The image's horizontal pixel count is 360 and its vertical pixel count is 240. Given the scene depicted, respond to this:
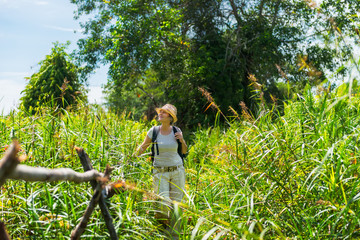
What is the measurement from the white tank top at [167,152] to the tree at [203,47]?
10062 mm

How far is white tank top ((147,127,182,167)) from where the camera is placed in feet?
16.3

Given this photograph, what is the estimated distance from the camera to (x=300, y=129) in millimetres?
4012

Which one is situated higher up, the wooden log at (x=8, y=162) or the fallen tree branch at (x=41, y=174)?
the wooden log at (x=8, y=162)

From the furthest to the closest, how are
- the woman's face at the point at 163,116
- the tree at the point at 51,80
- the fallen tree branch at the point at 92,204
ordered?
the tree at the point at 51,80 → the woman's face at the point at 163,116 → the fallen tree branch at the point at 92,204

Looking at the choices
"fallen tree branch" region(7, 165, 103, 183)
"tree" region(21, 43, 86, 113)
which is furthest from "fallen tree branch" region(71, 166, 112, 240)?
"tree" region(21, 43, 86, 113)

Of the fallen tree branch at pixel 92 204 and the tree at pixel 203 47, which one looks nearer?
the fallen tree branch at pixel 92 204

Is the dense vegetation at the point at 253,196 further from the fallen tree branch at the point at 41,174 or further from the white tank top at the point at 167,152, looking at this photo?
the fallen tree branch at the point at 41,174

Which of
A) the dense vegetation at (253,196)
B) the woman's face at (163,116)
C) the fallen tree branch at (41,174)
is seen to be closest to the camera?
the fallen tree branch at (41,174)

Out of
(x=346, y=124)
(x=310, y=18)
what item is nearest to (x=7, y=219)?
(x=346, y=124)

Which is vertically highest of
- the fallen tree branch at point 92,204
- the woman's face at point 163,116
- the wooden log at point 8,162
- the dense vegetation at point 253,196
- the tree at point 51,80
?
the tree at point 51,80

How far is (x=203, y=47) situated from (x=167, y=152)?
11435mm

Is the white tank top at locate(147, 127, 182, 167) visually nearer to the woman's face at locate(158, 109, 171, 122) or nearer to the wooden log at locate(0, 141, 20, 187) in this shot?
the woman's face at locate(158, 109, 171, 122)

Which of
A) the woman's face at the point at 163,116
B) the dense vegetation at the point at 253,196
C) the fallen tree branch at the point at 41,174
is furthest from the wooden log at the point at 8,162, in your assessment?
the woman's face at the point at 163,116

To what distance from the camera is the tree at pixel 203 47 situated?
15.1 metres
